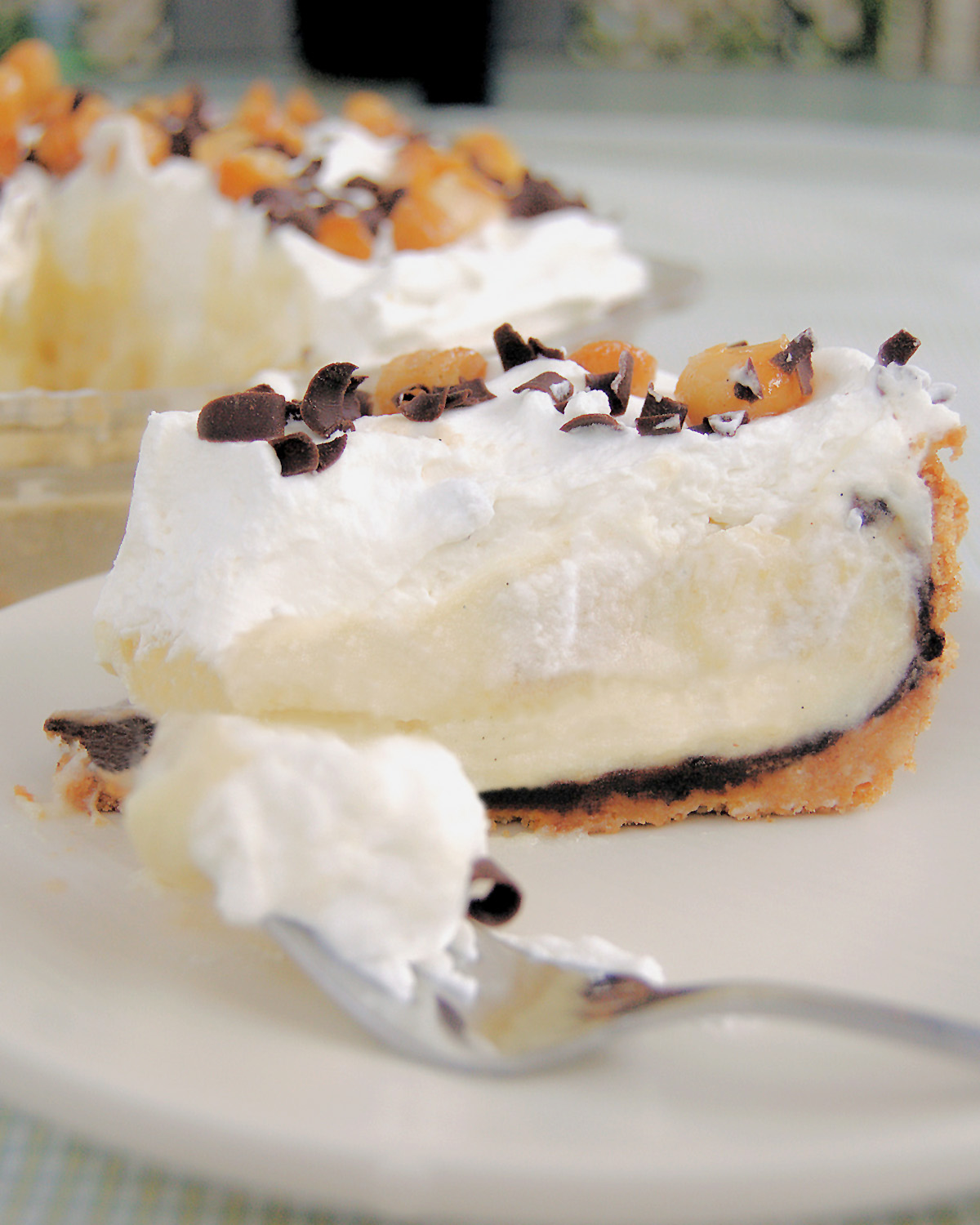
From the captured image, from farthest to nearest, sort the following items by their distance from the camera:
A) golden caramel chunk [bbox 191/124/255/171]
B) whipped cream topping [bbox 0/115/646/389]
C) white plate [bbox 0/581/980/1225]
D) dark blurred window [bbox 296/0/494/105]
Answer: dark blurred window [bbox 296/0/494/105] → golden caramel chunk [bbox 191/124/255/171] → whipped cream topping [bbox 0/115/646/389] → white plate [bbox 0/581/980/1225]

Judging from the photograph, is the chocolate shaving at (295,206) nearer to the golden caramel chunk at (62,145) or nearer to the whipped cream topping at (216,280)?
the whipped cream topping at (216,280)

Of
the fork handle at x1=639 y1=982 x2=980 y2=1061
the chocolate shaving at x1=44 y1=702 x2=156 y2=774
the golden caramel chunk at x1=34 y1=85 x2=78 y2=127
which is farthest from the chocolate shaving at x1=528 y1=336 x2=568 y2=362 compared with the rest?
the golden caramel chunk at x1=34 y1=85 x2=78 y2=127

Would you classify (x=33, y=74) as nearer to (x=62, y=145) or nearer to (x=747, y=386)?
(x=62, y=145)

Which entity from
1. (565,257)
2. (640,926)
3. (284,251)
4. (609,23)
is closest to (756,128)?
(609,23)

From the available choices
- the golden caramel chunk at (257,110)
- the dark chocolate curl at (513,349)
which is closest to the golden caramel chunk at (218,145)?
the golden caramel chunk at (257,110)

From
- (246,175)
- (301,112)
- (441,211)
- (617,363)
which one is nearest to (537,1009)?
(617,363)

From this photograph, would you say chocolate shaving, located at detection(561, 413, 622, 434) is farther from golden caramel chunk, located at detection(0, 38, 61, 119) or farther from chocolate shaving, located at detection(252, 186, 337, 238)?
golden caramel chunk, located at detection(0, 38, 61, 119)
